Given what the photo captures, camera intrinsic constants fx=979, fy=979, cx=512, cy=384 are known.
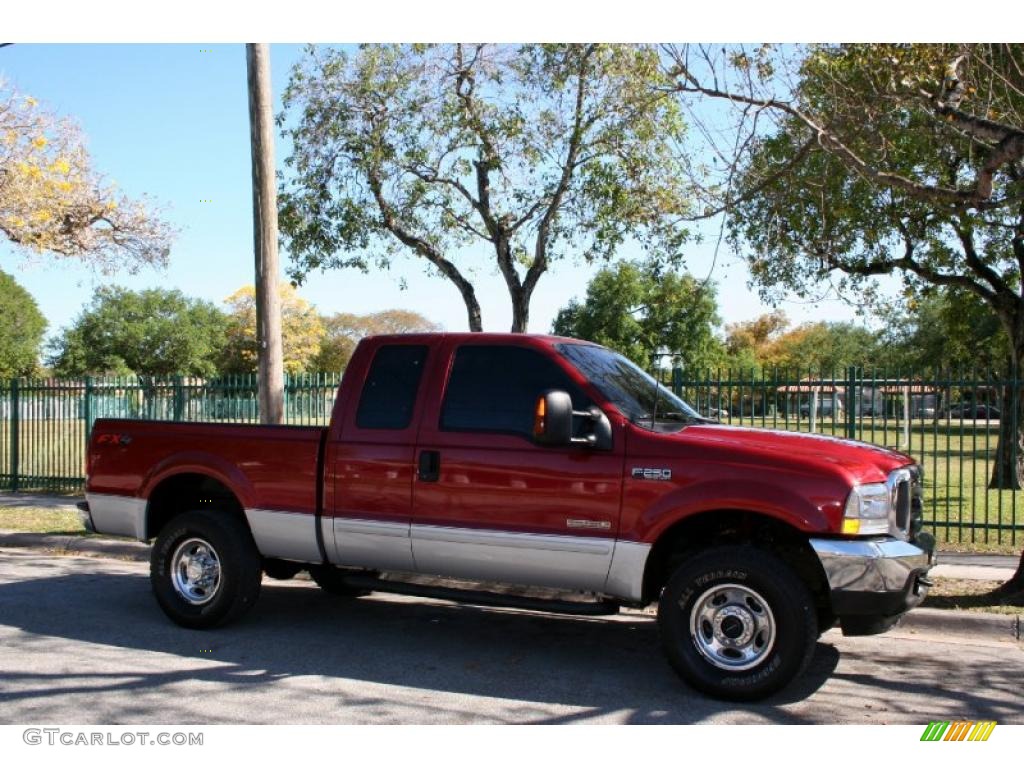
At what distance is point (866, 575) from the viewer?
5164 millimetres

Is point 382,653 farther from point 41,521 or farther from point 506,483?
point 41,521

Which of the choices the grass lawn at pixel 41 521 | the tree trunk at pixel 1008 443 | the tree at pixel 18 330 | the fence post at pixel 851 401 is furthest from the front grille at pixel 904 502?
the tree at pixel 18 330

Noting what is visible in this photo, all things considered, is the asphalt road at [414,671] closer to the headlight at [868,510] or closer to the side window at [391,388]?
the headlight at [868,510]

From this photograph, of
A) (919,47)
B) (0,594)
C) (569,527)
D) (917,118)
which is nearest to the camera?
(569,527)

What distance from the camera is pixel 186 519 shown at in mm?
7051

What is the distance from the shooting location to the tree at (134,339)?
7706cm

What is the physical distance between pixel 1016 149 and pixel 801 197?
7162 mm

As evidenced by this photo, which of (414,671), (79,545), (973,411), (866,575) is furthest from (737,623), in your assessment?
(973,411)

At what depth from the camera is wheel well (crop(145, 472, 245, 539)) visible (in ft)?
24.0

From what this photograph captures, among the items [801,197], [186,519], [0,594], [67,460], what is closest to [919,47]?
[801,197]

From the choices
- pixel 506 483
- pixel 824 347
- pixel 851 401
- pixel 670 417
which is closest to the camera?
pixel 506 483

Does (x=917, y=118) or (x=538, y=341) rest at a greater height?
(x=917, y=118)

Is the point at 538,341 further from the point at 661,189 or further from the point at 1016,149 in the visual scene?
the point at 661,189

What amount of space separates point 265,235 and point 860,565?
746 centimetres
